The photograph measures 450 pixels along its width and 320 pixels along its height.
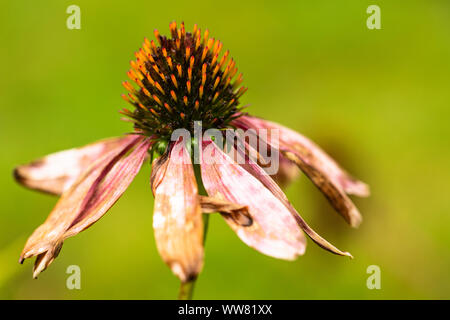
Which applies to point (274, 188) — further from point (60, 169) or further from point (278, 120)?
point (278, 120)

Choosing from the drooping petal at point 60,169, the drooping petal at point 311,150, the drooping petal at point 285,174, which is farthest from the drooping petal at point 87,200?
the drooping petal at point 285,174

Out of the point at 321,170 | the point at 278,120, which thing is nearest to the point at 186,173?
the point at 321,170

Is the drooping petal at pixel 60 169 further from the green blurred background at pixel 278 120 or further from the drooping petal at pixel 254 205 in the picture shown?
the drooping petal at pixel 254 205

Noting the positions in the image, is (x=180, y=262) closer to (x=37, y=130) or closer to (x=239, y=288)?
(x=239, y=288)

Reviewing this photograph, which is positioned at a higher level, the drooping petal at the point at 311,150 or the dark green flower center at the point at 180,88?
the dark green flower center at the point at 180,88

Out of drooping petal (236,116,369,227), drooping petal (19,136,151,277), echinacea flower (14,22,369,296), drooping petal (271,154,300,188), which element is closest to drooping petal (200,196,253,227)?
echinacea flower (14,22,369,296)

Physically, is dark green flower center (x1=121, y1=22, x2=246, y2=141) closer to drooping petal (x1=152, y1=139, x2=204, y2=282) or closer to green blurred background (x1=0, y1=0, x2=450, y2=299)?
drooping petal (x1=152, y1=139, x2=204, y2=282)
